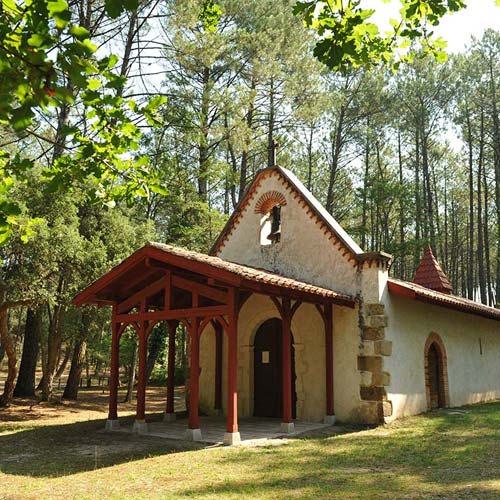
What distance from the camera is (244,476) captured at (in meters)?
6.41

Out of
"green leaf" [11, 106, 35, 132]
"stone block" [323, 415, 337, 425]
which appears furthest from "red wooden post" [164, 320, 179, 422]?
"green leaf" [11, 106, 35, 132]

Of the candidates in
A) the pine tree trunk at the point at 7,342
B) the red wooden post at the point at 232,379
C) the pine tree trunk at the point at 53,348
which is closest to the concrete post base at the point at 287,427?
the red wooden post at the point at 232,379

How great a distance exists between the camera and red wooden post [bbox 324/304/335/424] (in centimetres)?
1077

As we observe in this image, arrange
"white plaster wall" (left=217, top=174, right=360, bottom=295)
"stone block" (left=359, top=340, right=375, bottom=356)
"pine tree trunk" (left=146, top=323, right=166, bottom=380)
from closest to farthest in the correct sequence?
1. "stone block" (left=359, top=340, right=375, bottom=356)
2. "white plaster wall" (left=217, top=174, right=360, bottom=295)
3. "pine tree trunk" (left=146, top=323, right=166, bottom=380)

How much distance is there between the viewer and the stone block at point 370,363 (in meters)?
10.4

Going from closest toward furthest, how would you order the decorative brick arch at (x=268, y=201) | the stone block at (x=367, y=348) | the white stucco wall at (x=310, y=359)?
1. the stone block at (x=367, y=348)
2. the white stucco wall at (x=310, y=359)
3. the decorative brick arch at (x=268, y=201)

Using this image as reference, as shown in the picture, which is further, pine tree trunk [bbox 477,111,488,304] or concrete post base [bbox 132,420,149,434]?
pine tree trunk [bbox 477,111,488,304]

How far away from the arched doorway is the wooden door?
138 inches

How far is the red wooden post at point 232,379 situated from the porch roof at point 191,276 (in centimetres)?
36

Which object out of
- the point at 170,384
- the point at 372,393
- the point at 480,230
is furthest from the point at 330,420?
the point at 480,230

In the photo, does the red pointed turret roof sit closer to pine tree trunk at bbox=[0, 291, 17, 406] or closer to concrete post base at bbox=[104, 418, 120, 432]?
concrete post base at bbox=[104, 418, 120, 432]

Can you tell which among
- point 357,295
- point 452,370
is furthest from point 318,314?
point 452,370

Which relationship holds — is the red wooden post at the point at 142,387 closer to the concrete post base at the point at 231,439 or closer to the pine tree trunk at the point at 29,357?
the concrete post base at the point at 231,439

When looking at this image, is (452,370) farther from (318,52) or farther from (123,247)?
(318,52)
